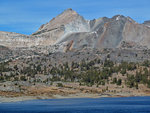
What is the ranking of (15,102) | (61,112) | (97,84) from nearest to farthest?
1. (61,112)
2. (15,102)
3. (97,84)

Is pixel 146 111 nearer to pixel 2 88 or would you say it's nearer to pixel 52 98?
pixel 52 98

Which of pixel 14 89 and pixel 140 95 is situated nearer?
pixel 14 89

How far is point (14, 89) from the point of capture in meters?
152

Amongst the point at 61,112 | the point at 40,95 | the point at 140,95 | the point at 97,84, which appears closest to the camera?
the point at 61,112

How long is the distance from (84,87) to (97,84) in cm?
1190

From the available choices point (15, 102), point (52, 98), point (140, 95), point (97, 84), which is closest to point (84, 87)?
point (97, 84)

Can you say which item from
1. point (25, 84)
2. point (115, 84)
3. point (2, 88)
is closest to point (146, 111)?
point (2, 88)

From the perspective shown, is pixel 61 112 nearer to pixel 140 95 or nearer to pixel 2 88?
pixel 2 88

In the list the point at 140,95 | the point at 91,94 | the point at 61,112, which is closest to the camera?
the point at 61,112

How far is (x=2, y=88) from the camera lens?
154 m

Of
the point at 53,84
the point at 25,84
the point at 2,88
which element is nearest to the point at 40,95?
the point at 2,88

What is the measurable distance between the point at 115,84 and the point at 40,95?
58.8 m

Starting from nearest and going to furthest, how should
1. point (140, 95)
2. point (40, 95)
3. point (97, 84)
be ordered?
1. point (40, 95)
2. point (140, 95)
3. point (97, 84)

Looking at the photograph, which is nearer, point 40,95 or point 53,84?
point 40,95
